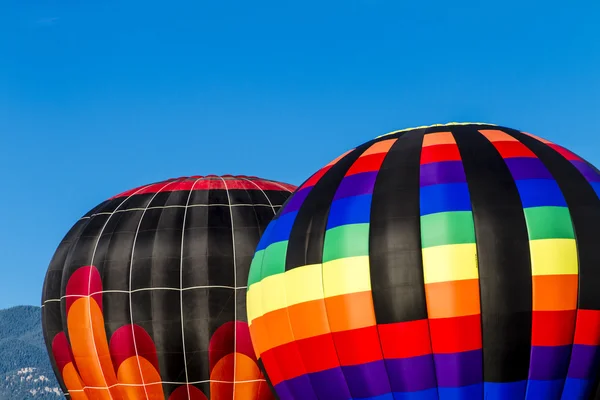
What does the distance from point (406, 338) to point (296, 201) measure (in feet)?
12.2

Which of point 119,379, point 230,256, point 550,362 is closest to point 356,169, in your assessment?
point 550,362

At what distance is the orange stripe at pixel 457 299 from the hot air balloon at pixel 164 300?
8.28 meters

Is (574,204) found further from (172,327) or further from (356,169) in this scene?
(172,327)

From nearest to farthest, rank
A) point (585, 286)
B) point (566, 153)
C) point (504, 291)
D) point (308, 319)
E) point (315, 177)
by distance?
1. point (504, 291)
2. point (585, 286)
3. point (308, 319)
4. point (566, 153)
5. point (315, 177)

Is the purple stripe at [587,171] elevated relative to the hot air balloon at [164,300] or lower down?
elevated

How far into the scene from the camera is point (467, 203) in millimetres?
18438

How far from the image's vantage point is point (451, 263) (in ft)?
59.1

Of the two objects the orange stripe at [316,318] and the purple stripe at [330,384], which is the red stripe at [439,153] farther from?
the purple stripe at [330,384]

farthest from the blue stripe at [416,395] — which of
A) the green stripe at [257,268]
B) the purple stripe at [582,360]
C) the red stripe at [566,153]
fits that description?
the red stripe at [566,153]

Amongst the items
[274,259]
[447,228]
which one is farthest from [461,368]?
[274,259]

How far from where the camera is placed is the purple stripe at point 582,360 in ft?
59.9

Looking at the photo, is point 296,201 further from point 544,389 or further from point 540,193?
point 544,389

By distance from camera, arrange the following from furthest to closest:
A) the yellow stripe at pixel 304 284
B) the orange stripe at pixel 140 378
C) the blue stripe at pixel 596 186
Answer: the orange stripe at pixel 140 378
the blue stripe at pixel 596 186
the yellow stripe at pixel 304 284

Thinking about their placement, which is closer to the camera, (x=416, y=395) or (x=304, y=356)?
(x=416, y=395)
